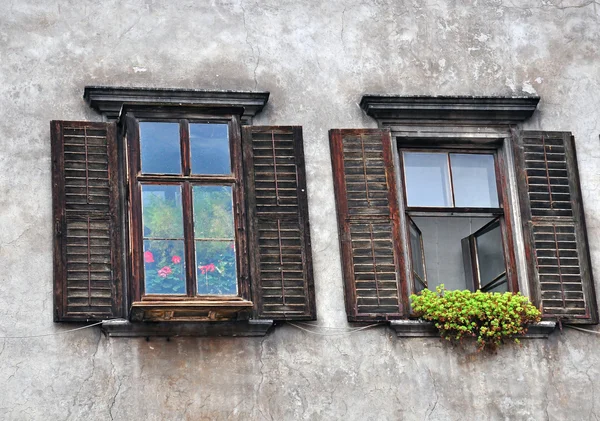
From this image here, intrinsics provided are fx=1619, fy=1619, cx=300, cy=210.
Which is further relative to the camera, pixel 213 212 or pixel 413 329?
pixel 413 329

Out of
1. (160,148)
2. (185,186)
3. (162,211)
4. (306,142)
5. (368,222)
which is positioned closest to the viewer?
(162,211)

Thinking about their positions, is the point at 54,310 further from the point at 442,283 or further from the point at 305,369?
the point at 442,283

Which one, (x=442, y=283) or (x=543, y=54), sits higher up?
(x=543, y=54)

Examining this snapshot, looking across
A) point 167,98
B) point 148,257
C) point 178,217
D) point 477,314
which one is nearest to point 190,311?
point 148,257

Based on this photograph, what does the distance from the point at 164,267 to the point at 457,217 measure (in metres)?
2.80

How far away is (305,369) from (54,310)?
2.00 m

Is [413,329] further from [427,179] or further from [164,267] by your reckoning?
[164,267]

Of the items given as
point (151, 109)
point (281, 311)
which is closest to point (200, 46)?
point (151, 109)

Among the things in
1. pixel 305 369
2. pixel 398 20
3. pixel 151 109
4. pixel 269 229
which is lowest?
pixel 305 369

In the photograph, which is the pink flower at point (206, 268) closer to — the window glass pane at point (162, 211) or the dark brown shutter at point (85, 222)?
the window glass pane at point (162, 211)

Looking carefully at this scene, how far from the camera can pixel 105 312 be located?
12.5 metres

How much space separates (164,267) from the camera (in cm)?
1245

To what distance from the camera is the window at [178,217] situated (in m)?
12.5

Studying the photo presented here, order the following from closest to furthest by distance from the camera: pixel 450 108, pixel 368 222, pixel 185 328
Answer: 1. pixel 185 328
2. pixel 368 222
3. pixel 450 108
